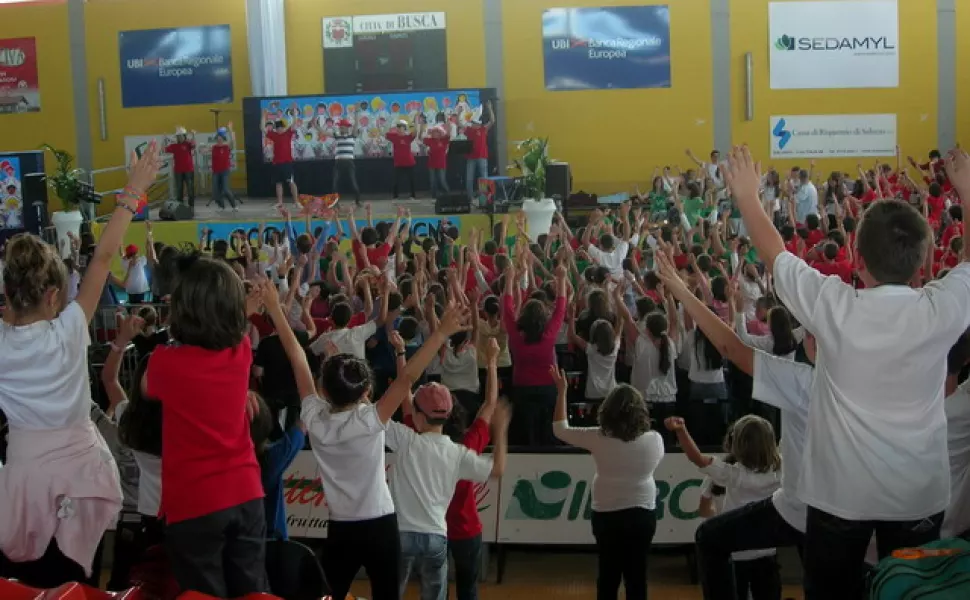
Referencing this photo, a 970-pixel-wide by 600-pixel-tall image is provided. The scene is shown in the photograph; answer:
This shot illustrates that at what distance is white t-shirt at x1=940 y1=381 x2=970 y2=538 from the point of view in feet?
12.9

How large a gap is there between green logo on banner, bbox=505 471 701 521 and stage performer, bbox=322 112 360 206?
44.7 ft

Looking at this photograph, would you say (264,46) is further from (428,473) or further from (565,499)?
(428,473)

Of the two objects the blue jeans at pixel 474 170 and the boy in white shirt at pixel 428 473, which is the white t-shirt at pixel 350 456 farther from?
the blue jeans at pixel 474 170

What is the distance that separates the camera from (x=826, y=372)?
318 cm

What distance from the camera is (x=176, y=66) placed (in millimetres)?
23156

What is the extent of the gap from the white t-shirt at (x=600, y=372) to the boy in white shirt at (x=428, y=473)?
9.96 ft

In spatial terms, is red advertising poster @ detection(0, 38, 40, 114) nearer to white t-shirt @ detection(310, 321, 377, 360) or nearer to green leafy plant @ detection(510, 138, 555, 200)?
green leafy plant @ detection(510, 138, 555, 200)

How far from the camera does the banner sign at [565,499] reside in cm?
673

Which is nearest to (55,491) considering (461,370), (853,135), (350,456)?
(350,456)

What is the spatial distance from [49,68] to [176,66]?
110 inches

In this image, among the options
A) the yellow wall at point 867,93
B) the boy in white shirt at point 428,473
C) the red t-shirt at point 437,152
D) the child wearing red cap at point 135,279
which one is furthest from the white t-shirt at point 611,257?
the yellow wall at point 867,93

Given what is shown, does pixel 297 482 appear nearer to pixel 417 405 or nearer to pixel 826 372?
pixel 417 405

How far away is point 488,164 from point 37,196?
7.90 m

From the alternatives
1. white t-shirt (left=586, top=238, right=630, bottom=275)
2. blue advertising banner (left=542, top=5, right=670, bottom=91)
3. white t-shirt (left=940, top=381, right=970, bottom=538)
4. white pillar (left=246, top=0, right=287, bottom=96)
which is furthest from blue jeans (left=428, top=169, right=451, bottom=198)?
white t-shirt (left=940, top=381, right=970, bottom=538)
